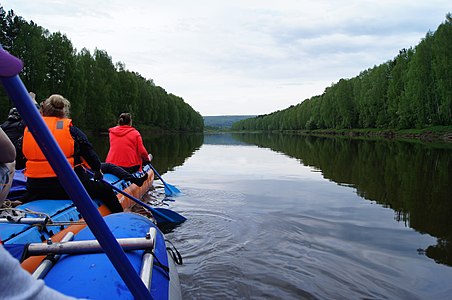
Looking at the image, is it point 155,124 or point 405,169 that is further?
point 155,124

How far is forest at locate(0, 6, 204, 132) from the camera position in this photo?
36.2 metres

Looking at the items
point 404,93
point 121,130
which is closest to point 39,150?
point 121,130

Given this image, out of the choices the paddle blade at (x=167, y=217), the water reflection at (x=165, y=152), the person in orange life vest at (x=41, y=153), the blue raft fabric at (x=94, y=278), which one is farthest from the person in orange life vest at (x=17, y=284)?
the water reflection at (x=165, y=152)

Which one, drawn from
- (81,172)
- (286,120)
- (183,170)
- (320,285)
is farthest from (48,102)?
(286,120)

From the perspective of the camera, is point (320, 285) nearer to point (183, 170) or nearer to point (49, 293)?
point (49, 293)

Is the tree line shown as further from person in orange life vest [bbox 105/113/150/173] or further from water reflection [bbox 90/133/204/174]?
person in orange life vest [bbox 105/113/150/173]

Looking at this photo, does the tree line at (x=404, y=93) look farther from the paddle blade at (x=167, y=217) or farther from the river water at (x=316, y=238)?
the paddle blade at (x=167, y=217)

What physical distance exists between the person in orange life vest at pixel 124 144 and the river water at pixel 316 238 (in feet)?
5.00

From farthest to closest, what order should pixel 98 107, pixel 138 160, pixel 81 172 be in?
pixel 98 107 → pixel 138 160 → pixel 81 172

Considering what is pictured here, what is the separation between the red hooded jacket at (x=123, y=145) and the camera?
887 cm

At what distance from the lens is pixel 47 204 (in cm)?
466

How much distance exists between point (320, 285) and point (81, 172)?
3942 mm

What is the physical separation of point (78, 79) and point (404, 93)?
1824 inches

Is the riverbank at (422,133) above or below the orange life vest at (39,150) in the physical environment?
below
